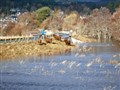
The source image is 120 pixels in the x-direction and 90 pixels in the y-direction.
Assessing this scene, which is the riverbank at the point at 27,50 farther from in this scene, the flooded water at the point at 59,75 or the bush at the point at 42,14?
the bush at the point at 42,14

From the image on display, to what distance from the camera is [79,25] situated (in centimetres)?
9662

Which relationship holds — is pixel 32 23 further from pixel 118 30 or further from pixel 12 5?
pixel 12 5

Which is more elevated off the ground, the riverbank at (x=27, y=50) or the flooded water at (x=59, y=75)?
the riverbank at (x=27, y=50)

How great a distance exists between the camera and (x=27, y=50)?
47.8 meters

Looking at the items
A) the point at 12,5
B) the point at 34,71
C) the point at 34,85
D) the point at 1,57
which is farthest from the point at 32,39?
the point at 12,5

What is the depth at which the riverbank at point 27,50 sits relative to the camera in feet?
145

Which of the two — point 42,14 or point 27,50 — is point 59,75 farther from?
point 42,14

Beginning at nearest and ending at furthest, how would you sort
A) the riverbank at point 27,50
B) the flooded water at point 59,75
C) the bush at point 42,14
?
the flooded water at point 59,75, the riverbank at point 27,50, the bush at point 42,14

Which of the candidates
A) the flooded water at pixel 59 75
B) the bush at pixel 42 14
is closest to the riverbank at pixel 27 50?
the flooded water at pixel 59 75

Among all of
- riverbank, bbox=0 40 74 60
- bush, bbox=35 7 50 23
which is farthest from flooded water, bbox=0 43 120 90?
bush, bbox=35 7 50 23

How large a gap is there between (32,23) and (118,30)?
26513 millimetres

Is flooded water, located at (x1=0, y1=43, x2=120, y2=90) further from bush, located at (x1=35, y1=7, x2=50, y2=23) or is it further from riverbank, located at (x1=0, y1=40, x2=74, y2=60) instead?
bush, located at (x1=35, y1=7, x2=50, y2=23)

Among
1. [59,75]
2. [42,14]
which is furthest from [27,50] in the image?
[42,14]

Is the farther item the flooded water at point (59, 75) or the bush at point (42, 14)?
the bush at point (42, 14)
